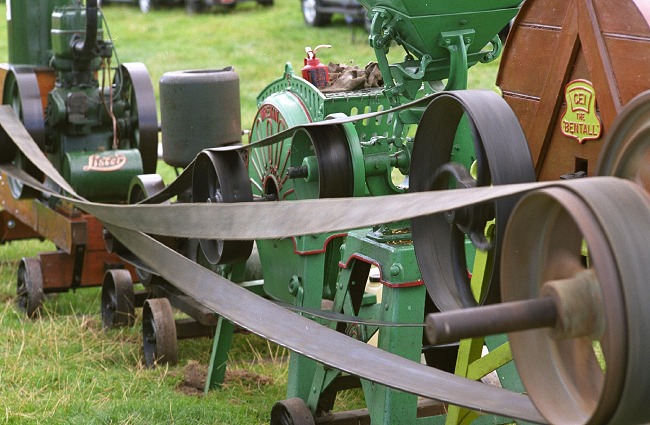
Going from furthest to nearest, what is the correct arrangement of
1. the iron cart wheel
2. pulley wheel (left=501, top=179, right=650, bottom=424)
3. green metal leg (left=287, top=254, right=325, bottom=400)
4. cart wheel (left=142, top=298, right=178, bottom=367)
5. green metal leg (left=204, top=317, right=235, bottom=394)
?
1. the iron cart wheel
2. cart wheel (left=142, top=298, right=178, bottom=367)
3. green metal leg (left=204, top=317, right=235, bottom=394)
4. green metal leg (left=287, top=254, right=325, bottom=400)
5. pulley wheel (left=501, top=179, right=650, bottom=424)

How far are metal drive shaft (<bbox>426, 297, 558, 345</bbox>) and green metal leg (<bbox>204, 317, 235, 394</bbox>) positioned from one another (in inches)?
97.3

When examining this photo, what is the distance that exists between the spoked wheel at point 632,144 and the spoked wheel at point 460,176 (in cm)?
21

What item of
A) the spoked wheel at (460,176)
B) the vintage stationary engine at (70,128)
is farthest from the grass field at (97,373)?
the spoked wheel at (460,176)

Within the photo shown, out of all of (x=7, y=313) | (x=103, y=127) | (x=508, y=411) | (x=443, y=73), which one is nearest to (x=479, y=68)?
(x=103, y=127)

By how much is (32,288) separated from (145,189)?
3.19ft

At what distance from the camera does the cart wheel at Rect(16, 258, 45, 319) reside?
213 inches

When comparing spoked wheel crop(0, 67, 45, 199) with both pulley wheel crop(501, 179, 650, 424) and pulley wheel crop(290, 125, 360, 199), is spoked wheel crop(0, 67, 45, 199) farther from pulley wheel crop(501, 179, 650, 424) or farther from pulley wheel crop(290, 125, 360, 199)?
pulley wheel crop(501, 179, 650, 424)

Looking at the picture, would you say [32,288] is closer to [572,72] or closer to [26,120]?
[26,120]

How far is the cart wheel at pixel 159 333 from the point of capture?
4672 mm

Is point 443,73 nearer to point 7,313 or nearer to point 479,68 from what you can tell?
point 7,313

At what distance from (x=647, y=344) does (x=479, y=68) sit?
10506 mm

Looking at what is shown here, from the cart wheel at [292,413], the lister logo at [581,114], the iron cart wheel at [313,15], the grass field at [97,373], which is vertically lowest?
the grass field at [97,373]

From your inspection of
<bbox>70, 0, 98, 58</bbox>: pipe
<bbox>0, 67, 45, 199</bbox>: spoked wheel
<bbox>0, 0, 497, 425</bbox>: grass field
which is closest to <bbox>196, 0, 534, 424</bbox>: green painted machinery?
<bbox>0, 0, 497, 425</bbox>: grass field

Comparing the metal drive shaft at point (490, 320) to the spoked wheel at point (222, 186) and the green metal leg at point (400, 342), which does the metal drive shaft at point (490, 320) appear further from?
the spoked wheel at point (222, 186)
